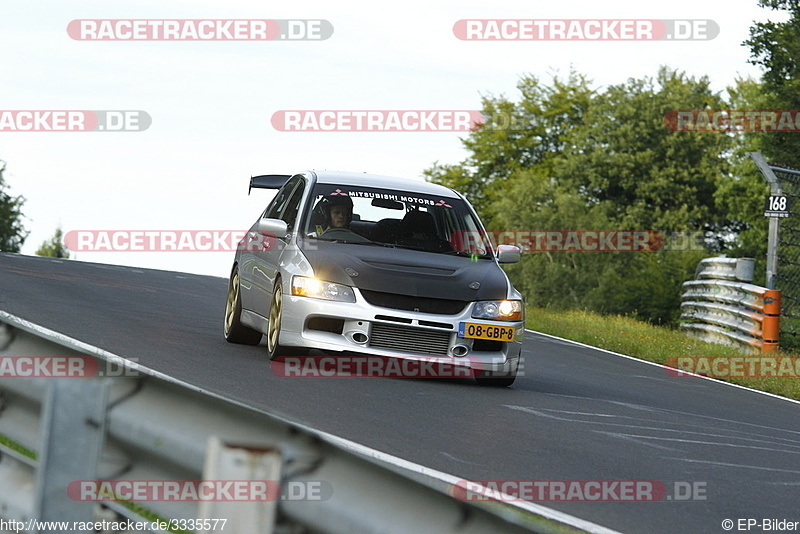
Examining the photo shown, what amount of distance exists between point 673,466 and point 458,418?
1694 mm

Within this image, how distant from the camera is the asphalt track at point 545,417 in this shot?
7.07m

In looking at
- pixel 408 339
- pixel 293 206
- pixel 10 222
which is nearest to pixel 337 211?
pixel 293 206

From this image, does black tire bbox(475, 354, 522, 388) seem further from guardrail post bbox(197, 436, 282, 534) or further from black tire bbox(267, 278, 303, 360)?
guardrail post bbox(197, 436, 282, 534)

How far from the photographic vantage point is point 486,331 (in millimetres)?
11094

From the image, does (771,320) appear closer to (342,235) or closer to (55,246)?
(342,235)

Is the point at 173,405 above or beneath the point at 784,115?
beneath

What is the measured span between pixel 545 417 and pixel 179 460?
6591 mm

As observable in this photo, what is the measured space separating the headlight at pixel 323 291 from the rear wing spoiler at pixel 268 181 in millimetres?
4325

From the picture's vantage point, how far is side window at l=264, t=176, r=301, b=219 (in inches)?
→ 516

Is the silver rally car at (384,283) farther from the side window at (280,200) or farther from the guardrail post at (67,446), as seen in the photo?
the guardrail post at (67,446)

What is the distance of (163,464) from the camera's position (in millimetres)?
3453

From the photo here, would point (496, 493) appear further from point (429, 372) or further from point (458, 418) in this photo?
point (429, 372)

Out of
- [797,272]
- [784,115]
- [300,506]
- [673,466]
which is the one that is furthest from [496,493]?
[784,115]

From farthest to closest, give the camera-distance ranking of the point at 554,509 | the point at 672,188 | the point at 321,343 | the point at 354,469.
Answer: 1. the point at 672,188
2. the point at 321,343
3. the point at 554,509
4. the point at 354,469
